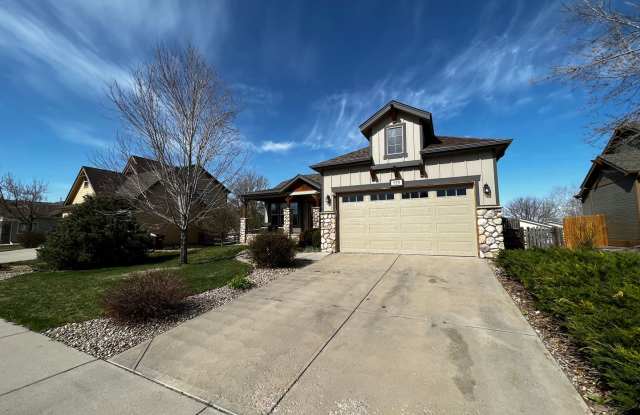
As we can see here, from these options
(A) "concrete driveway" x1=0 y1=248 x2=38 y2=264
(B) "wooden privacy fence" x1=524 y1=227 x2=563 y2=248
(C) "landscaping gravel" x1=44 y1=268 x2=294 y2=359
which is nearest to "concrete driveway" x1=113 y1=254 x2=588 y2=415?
(C) "landscaping gravel" x1=44 y1=268 x2=294 y2=359

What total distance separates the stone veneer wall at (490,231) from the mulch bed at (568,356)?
4.35 meters

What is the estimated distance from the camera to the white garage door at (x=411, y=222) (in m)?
9.20

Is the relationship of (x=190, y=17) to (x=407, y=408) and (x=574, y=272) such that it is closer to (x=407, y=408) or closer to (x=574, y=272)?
(x=407, y=408)

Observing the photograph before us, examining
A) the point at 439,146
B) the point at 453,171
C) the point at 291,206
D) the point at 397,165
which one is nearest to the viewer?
the point at 453,171

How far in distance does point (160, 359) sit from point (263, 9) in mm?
9788

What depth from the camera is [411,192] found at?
33.1ft

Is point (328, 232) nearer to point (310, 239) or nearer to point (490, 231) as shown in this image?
point (310, 239)

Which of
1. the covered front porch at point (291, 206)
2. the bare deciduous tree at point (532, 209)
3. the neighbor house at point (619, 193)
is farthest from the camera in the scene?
the bare deciduous tree at point (532, 209)

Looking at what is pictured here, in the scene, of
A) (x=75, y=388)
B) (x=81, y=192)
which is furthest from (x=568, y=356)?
(x=81, y=192)

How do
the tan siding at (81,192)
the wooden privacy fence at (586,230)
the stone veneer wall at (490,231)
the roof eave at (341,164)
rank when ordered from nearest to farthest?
1. the stone veneer wall at (490,231)
2. the roof eave at (341,164)
3. the wooden privacy fence at (586,230)
4. the tan siding at (81,192)

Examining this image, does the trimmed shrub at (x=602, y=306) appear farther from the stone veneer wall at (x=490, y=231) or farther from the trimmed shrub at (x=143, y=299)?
the trimmed shrub at (x=143, y=299)

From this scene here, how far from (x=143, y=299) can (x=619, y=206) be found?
66.9 feet

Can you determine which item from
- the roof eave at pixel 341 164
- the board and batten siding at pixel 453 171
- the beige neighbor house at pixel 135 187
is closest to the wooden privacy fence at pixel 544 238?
the board and batten siding at pixel 453 171

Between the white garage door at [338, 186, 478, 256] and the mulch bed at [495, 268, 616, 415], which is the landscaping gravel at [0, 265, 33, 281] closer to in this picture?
the white garage door at [338, 186, 478, 256]
